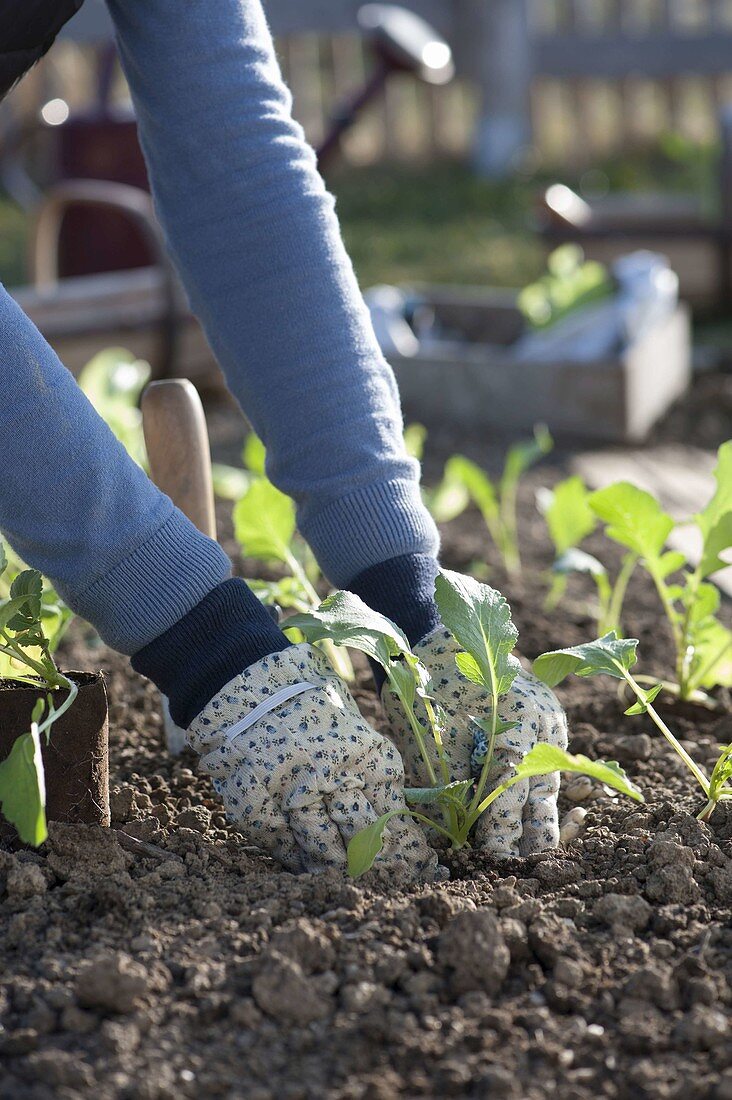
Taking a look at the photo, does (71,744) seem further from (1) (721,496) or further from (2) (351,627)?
(1) (721,496)

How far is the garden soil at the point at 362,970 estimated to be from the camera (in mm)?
817

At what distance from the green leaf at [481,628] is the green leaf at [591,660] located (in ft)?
0.13

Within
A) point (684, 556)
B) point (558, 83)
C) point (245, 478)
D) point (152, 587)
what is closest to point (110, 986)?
point (152, 587)

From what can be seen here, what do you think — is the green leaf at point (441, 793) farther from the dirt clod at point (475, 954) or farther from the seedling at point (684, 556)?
the seedling at point (684, 556)

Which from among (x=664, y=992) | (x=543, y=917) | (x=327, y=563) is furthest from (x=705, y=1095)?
(x=327, y=563)

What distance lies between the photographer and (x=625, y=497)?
1.33 m

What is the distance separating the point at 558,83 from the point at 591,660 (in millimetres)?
7739

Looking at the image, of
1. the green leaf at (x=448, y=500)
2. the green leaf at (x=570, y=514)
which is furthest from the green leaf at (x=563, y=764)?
the green leaf at (x=448, y=500)

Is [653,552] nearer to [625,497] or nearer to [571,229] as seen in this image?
[625,497]

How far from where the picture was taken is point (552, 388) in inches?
120

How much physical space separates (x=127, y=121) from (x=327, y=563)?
3.22 meters

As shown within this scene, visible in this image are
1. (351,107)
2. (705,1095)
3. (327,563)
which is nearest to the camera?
(705,1095)

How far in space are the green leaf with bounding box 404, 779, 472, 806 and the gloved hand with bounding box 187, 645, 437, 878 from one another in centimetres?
4

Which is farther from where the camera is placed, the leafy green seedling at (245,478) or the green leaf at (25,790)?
the leafy green seedling at (245,478)
